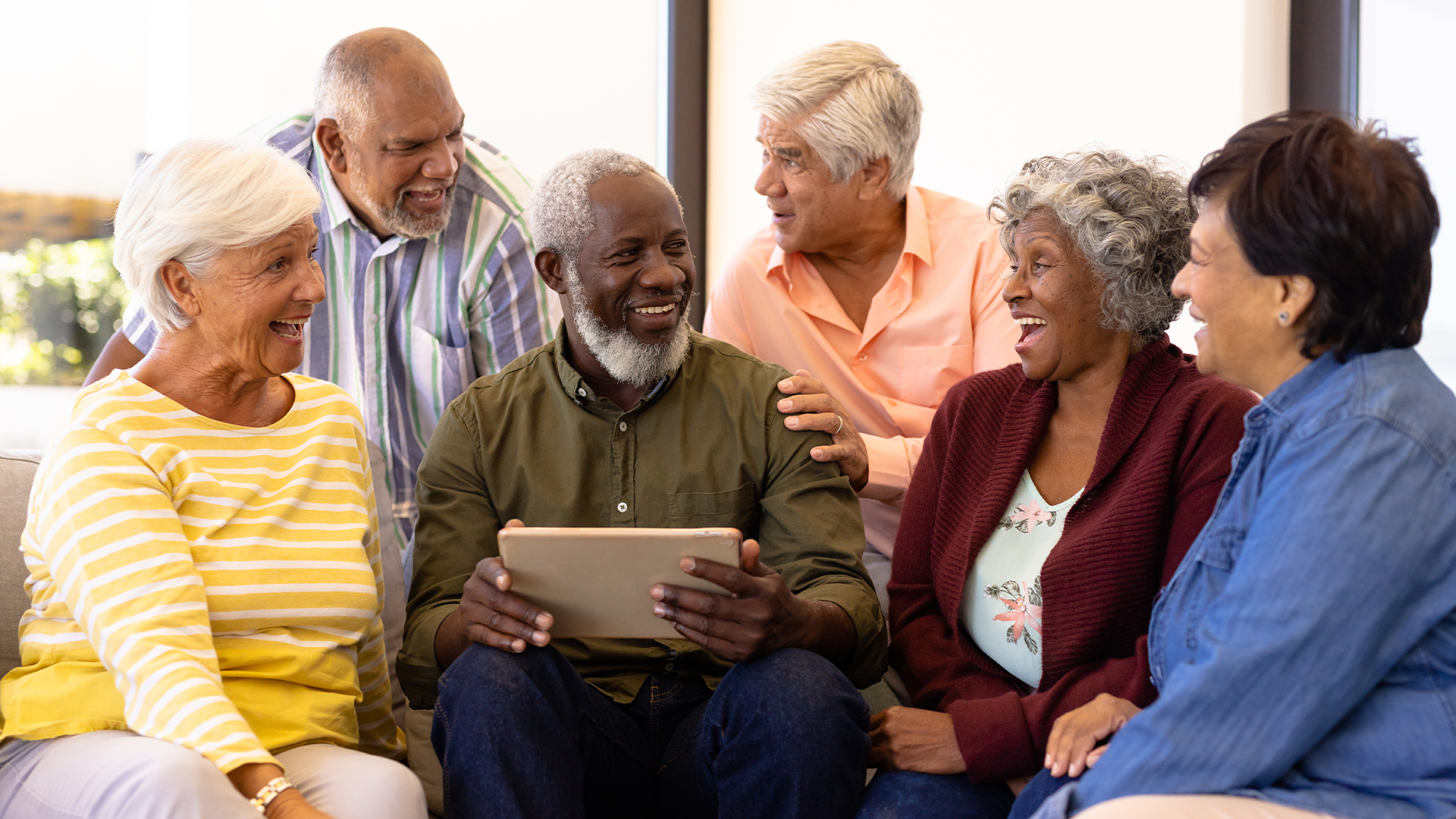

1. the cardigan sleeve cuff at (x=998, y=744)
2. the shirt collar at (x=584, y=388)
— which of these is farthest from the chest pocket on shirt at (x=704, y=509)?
the cardigan sleeve cuff at (x=998, y=744)

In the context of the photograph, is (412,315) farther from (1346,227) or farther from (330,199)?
(1346,227)

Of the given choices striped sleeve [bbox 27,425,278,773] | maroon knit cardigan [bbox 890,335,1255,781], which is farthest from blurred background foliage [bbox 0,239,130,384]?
maroon knit cardigan [bbox 890,335,1255,781]

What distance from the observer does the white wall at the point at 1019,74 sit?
10.9 feet

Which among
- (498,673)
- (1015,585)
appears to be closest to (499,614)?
(498,673)

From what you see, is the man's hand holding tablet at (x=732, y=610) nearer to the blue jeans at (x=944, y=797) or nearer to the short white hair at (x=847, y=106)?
the blue jeans at (x=944, y=797)

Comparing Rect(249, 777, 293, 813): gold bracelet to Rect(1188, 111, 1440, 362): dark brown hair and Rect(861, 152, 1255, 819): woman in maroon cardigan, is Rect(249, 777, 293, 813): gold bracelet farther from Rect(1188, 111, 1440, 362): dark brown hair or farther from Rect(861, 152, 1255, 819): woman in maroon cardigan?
Rect(1188, 111, 1440, 362): dark brown hair

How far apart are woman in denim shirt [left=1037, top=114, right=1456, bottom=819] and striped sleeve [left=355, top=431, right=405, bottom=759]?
1.07m

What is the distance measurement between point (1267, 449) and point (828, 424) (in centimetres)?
78

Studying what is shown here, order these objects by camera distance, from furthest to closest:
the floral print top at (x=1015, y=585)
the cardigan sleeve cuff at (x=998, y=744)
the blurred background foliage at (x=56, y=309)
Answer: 1. the blurred background foliage at (x=56, y=309)
2. the floral print top at (x=1015, y=585)
3. the cardigan sleeve cuff at (x=998, y=744)

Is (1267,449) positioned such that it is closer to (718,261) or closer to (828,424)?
(828,424)

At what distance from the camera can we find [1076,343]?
1909 mm

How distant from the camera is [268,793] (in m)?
1.48

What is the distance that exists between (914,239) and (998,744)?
4.14 ft

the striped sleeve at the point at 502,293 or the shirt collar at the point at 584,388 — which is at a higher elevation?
the striped sleeve at the point at 502,293
